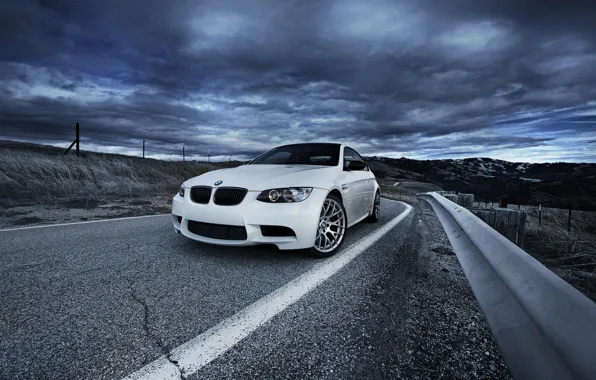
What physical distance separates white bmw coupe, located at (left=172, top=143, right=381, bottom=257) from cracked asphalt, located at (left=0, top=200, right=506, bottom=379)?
25cm

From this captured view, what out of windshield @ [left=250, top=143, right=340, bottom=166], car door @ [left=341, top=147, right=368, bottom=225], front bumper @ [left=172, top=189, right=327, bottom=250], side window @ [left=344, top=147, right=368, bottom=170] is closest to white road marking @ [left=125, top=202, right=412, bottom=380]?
front bumper @ [left=172, top=189, right=327, bottom=250]

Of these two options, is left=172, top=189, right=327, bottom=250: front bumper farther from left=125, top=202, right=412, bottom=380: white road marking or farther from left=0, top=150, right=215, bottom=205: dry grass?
left=0, top=150, right=215, bottom=205: dry grass

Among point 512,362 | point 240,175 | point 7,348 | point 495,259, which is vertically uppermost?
point 240,175

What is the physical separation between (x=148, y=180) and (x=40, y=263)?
399 inches

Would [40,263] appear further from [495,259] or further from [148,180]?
[148,180]

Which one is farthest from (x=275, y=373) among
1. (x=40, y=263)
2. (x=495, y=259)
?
(x=40, y=263)

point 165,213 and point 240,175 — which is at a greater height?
point 240,175

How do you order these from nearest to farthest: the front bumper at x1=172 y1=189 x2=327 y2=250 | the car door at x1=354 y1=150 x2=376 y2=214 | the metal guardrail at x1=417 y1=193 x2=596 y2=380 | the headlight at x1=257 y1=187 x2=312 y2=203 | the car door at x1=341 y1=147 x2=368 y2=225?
1. the metal guardrail at x1=417 y1=193 x2=596 y2=380
2. the front bumper at x1=172 y1=189 x2=327 y2=250
3. the headlight at x1=257 y1=187 x2=312 y2=203
4. the car door at x1=341 y1=147 x2=368 y2=225
5. the car door at x1=354 y1=150 x2=376 y2=214

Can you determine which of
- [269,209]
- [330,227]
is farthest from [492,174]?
[269,209]

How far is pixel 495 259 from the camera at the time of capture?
A: 1.59m

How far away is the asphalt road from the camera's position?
153 centimetres

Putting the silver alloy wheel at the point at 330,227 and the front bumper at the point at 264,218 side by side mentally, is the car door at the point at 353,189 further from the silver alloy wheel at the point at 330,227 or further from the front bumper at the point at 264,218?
the front bumper at the point at 264,218

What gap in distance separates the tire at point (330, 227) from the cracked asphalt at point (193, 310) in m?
0.16

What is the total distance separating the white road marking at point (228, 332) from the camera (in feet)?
4.79
